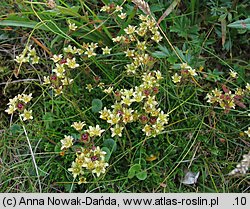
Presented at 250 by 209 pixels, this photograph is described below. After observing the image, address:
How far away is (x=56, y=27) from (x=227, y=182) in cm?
83

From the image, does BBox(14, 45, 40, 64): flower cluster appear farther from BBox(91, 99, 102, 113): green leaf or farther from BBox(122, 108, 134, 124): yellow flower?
BBox(122, 108, 134, 124): yellow flower

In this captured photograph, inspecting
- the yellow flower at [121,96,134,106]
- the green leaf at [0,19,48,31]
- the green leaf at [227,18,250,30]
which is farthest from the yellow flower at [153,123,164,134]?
the green leaf at [0,19,48,31]

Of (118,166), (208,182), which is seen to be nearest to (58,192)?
(118,166)

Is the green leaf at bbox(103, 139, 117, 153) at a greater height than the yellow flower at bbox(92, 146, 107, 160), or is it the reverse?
the yellow flower at bbox(92, 146, 107, 160)

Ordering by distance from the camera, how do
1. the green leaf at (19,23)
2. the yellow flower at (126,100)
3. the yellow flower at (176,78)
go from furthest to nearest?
the green leaf at (19,23) < the yellow flower at (176,78) < the yellow flower at (126,100)

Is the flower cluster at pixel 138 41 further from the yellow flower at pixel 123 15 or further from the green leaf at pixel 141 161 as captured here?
the green leaf at pixel 141 161

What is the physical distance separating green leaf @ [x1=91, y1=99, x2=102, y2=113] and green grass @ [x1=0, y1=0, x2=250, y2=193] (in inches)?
1.0

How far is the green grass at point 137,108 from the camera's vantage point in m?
1.53

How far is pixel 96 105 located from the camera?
1569mm

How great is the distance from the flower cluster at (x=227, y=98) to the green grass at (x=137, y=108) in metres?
0.02

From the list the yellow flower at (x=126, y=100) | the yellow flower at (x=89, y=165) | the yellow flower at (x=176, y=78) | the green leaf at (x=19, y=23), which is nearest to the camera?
→ the yellow flower at (x=89, y=165)

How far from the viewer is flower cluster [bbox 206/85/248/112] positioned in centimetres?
147

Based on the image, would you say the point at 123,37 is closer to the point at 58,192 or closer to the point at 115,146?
the point at 115,146

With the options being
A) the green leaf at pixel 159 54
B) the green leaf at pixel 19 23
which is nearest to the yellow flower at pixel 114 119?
the green leaf at pixel 159 54
